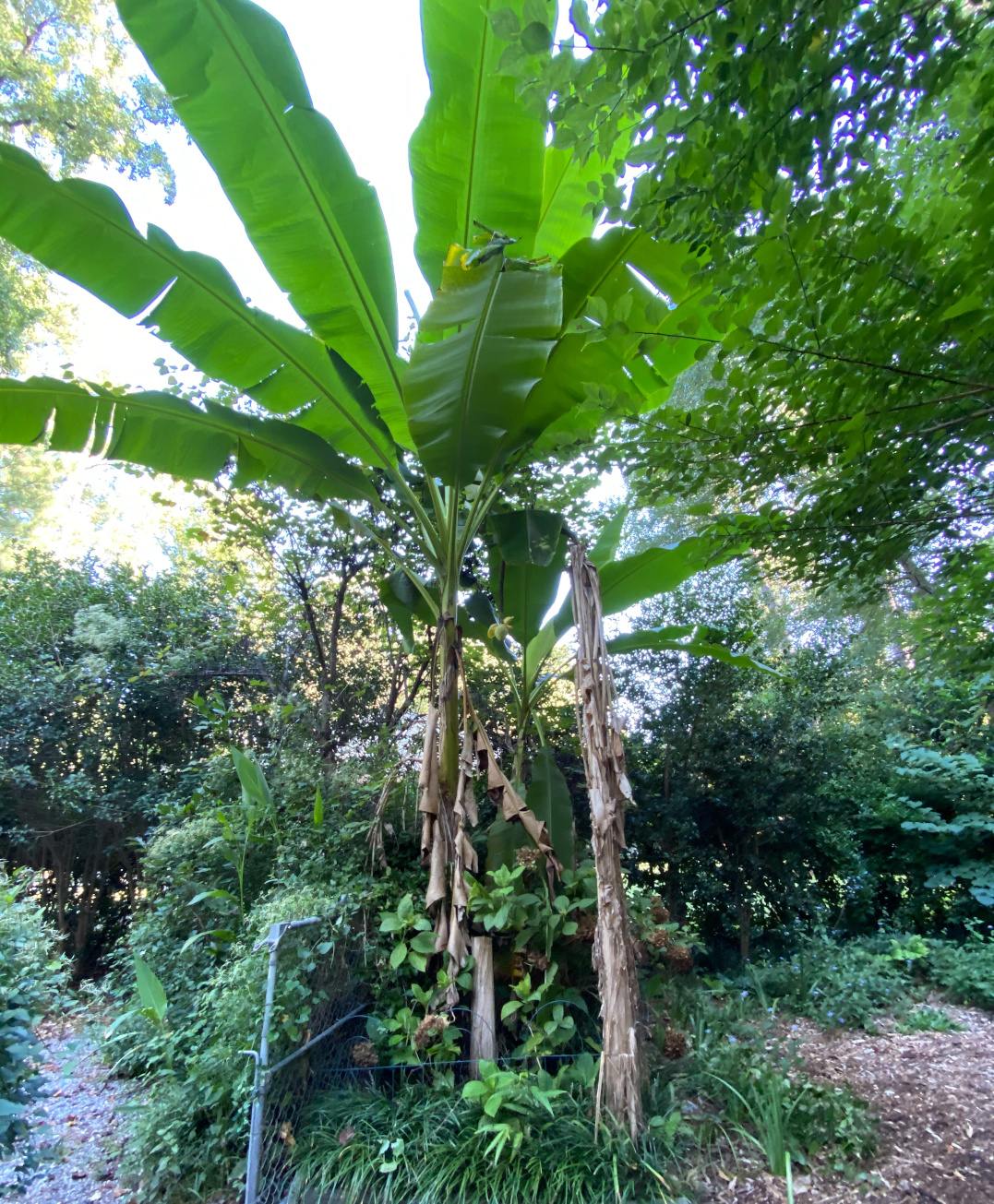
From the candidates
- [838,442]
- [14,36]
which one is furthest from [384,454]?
[14,36]

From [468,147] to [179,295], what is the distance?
58.7 inches

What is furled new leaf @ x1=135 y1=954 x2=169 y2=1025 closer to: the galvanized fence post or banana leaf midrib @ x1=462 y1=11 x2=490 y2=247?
the galvanized fence post

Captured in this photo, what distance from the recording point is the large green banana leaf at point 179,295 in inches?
98.7

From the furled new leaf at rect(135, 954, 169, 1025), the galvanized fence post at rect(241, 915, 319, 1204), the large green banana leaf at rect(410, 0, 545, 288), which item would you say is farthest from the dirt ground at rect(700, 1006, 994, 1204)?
the large green banana leaf at rect(410, 0, 545, 288)

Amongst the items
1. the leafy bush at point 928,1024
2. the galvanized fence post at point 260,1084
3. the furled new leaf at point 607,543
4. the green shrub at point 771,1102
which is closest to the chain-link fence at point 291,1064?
the galvanized fence post at point 260,1084

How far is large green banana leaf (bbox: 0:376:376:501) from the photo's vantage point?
2803mm

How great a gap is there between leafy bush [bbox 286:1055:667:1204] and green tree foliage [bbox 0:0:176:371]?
29.9 feet

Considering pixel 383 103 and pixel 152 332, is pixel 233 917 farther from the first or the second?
pixel 383 103

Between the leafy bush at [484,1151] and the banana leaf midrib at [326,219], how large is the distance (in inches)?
114

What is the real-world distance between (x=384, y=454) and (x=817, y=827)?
4.86 metres

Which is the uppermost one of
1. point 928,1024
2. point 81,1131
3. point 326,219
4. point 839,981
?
point 326,219

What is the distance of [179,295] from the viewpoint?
9.21 feet

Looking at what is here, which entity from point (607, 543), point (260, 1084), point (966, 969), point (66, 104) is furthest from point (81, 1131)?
point (66, 104)

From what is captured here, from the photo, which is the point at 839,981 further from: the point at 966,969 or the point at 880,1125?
the point at 880,1125
